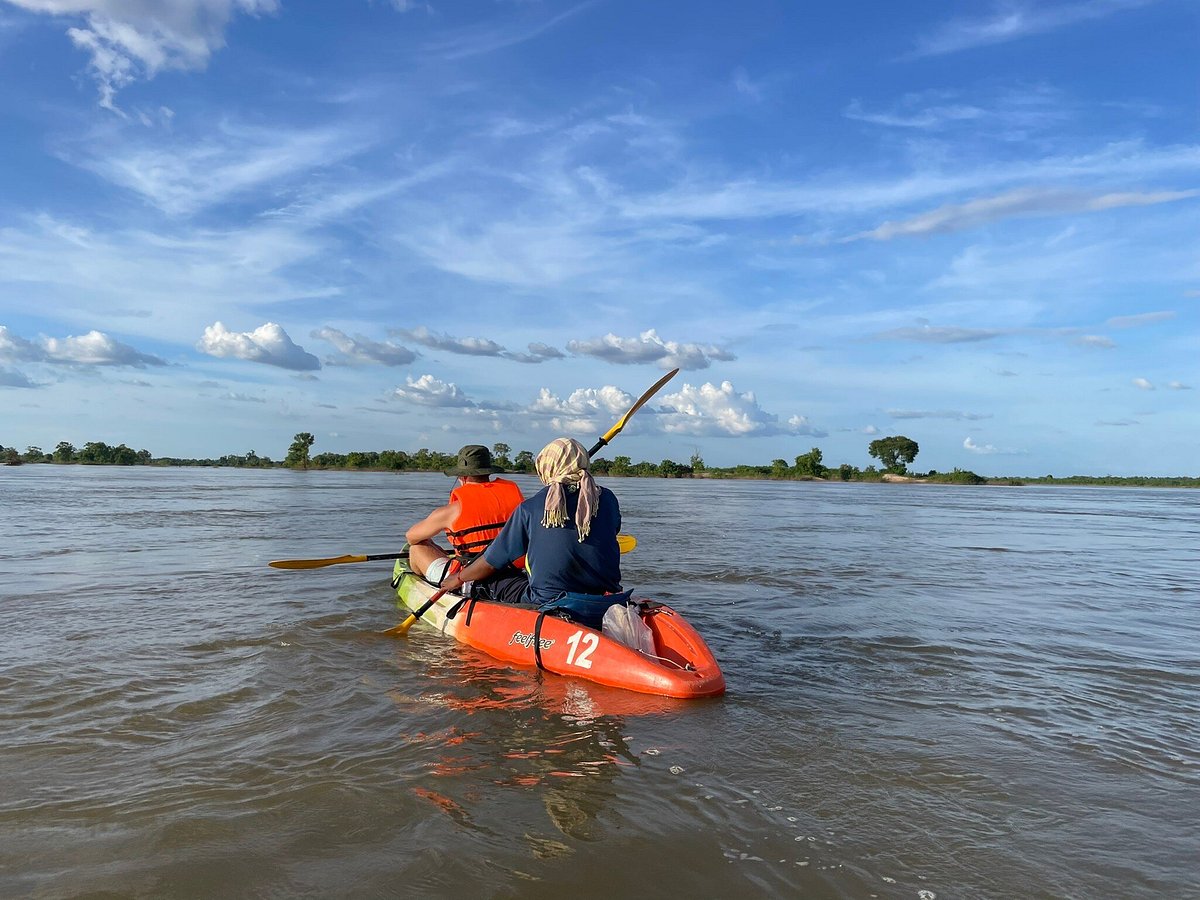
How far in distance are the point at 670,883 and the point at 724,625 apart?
5.52 m

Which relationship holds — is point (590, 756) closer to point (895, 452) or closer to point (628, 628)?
point (628, 628)

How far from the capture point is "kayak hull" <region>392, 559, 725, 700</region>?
5480mm

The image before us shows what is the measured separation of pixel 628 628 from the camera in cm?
592

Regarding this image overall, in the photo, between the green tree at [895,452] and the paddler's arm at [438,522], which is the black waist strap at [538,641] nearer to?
the paddler's arm at [438,522]

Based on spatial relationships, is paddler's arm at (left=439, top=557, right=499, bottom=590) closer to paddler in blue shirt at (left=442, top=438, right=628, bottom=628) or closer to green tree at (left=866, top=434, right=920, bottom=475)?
paddler in blue shirt at (left=442, top=438, right=628, bottom=628)

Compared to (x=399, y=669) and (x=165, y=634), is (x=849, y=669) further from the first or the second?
(x=165, y=634)

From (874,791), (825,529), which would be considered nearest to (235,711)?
(874,791)

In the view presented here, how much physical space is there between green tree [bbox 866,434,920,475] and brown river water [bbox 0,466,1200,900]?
316 feet

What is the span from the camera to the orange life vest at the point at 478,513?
764 cm

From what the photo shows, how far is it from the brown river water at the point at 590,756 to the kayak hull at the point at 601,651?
0.15 meters

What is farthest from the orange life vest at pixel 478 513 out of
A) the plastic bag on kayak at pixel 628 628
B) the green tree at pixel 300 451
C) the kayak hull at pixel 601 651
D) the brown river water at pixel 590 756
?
the green tree at pixel 300 451

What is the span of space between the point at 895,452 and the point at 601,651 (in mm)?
103035

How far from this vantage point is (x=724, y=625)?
8.34 m

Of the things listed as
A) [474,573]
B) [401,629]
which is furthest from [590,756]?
[401,629]
